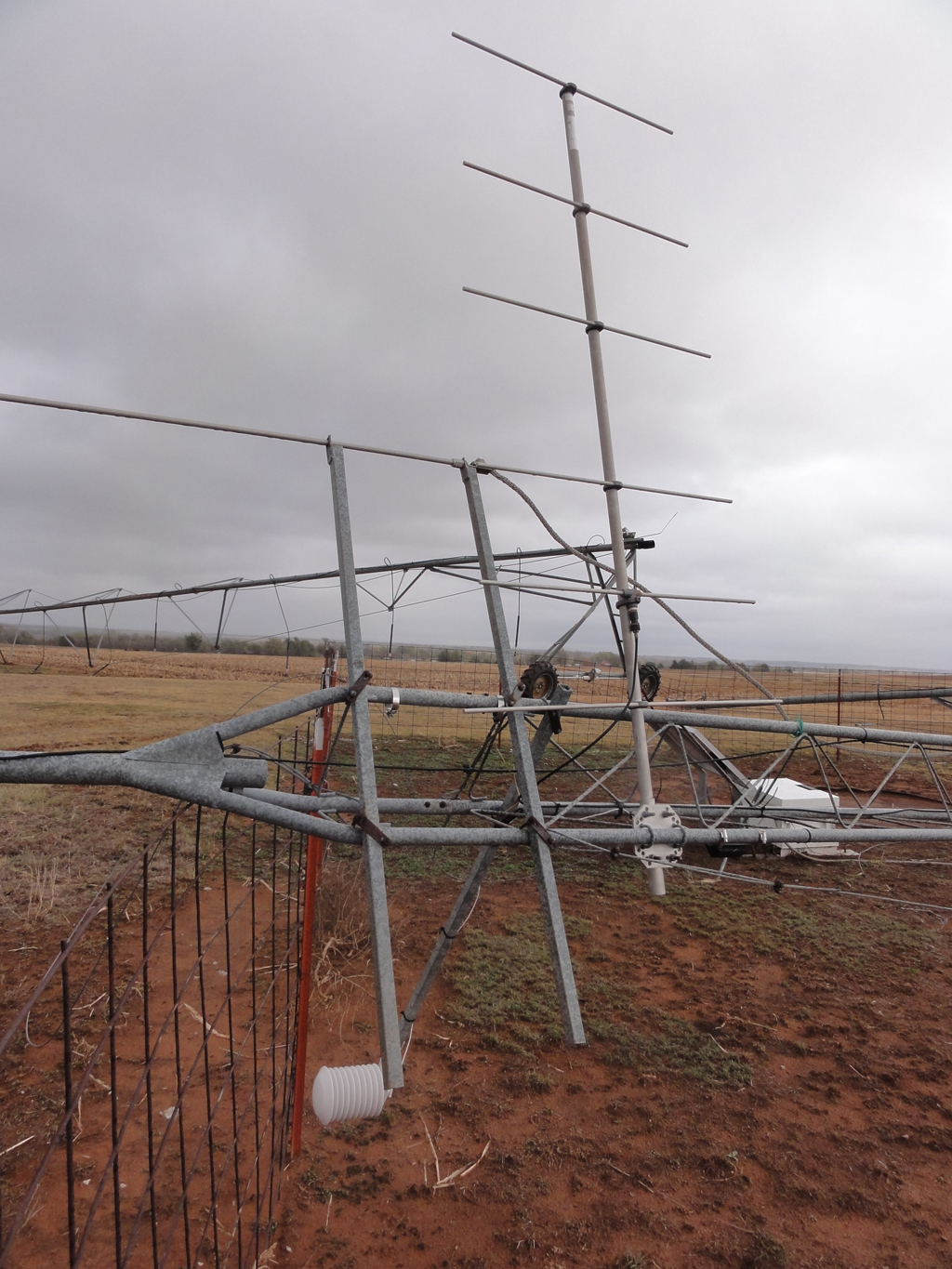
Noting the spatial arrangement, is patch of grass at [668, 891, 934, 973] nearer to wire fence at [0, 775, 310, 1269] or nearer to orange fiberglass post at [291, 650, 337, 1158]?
wire fence at [0, 775, 310, 1269]

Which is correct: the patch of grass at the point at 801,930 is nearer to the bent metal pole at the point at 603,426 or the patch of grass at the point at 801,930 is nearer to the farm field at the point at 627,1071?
the farm field at the point at 627,1071

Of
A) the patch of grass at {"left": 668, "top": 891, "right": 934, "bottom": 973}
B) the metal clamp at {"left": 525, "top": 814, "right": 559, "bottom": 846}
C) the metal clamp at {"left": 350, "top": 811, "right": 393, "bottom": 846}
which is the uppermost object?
the metal clamp at {"left": 350, "top": 811, "right": 393, "bottom": 846}

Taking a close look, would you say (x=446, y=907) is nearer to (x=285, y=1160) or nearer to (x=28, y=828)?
(x=285, y=1160)

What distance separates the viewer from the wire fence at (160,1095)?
383 cm

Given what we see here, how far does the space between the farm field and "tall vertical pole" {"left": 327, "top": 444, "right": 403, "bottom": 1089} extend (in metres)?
1.55

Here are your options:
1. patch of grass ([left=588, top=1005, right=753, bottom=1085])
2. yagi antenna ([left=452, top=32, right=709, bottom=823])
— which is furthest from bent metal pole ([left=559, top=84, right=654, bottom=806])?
patch of grass ([left=588, top=1005, right=753, bottom=1085])

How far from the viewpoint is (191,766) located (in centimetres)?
297

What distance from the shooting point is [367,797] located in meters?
3.26

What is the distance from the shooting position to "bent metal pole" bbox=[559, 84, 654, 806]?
400 centimetres

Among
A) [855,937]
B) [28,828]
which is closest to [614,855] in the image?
[855,937]

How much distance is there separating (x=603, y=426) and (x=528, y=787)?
2.15 m

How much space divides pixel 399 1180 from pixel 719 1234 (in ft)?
7.73

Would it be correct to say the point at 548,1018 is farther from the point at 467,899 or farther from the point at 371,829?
the point at 371,829

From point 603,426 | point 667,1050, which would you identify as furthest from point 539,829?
point 667,1050
